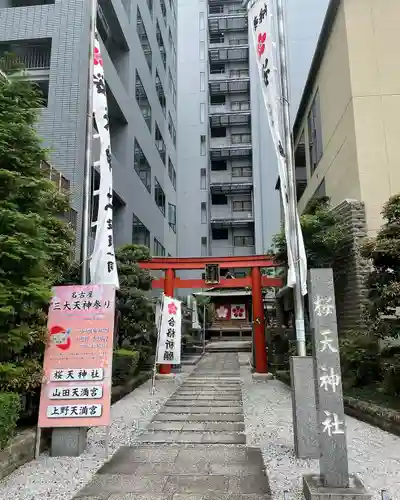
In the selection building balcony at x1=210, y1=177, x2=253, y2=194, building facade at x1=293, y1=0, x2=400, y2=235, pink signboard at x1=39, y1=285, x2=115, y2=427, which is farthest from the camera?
building balcony at x1=210, y1=177, x2=253, y2=194

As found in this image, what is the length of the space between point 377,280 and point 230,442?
3.59 m

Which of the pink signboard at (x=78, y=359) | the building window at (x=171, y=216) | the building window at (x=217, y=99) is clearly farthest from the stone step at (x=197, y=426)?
the building window at (x=217, y=99)

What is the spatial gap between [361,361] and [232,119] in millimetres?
31805

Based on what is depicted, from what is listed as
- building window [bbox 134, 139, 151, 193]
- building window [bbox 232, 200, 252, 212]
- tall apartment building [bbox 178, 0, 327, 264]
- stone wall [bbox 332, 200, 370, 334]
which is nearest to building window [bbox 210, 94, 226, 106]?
tall apartment building [bbox 178, 0, 327, 264]

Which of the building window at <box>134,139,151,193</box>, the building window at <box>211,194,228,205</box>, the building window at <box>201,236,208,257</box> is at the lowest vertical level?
the building window at <box>201,236,208,257</box>

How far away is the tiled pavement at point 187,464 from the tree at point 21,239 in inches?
62.5

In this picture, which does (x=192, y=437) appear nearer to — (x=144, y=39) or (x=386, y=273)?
(x=386, y=273)

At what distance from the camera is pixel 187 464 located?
16.7 feet

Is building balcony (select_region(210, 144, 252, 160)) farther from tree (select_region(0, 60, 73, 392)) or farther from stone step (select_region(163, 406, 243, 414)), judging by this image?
tree (select_region(0, 60, 73, 392))

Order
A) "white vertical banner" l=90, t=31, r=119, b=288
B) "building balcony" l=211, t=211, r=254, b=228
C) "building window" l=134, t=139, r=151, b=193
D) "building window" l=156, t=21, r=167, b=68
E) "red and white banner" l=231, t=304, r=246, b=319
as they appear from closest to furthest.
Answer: "white vertical banner" l=90, t=31, r=119, b=288
"building window" l=134, t=139, r=151, b=193
"building window" l=156, t=21, r=167, b=68
"red and white banner" l=231, t=304, r=246, b=319
"building balcony" l=211, t=211, r=254, b=228

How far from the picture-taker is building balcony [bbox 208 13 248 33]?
38094 millimetres

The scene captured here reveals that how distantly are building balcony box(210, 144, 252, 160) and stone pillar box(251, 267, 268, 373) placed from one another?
914 inches

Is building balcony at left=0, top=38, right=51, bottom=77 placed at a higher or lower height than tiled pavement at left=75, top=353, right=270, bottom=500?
higher

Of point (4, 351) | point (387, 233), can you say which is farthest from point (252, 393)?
point (4, 351)
